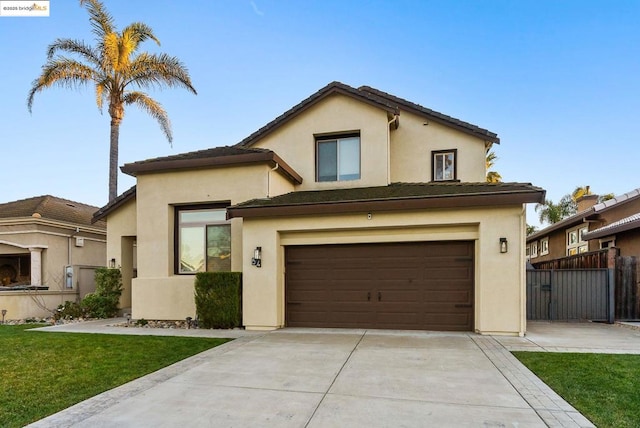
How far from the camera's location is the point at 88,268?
1483 cm

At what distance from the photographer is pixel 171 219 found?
36.4 feet

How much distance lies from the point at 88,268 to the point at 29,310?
256cm

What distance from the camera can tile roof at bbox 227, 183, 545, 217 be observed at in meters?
8.48

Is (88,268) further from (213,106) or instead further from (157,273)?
(213,106)

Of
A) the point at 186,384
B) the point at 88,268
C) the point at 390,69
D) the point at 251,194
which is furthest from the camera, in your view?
the point at 390,69

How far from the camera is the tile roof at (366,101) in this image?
39.8 ft

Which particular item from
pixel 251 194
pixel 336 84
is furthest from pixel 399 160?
pixel 251 194

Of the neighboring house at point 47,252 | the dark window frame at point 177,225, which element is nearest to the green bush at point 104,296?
the neighboring house at point 47,252

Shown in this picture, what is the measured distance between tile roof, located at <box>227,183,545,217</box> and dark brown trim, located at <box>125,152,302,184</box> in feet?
3.71

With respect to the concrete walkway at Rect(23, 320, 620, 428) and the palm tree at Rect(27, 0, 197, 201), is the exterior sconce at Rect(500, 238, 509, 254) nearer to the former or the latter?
the concrete walkway at Rect(23, 320, 620, 428)

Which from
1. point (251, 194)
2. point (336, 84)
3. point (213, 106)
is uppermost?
point (213, 106)

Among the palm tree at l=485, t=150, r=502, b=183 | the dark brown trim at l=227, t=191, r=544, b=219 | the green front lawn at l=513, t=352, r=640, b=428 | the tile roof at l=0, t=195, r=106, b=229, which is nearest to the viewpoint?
the green front lawn at l=513, t=352, r=640, b=428

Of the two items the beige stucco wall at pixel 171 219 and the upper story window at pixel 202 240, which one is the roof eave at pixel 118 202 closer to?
the beige stucco wall at pixel 171 219

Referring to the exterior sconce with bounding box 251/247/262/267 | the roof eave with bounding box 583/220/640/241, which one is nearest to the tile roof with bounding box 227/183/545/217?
the exterior sconce with bounding box 251/247/262/267
